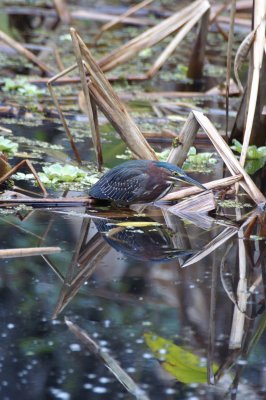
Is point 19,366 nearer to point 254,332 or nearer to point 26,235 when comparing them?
point 254,332

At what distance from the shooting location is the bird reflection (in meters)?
4.56

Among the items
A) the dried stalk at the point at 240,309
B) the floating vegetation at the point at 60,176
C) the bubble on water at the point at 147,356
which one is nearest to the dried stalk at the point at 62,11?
the floating vegetation at the point at 60,176

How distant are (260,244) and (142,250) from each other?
2.07ft

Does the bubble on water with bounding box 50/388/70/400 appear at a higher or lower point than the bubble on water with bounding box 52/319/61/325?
higher

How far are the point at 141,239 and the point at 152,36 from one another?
10.8ft

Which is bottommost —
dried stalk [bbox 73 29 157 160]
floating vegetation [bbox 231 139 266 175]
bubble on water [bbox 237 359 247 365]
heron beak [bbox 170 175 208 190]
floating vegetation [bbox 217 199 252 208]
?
floating vegetation [bbox 231 139 266 175]

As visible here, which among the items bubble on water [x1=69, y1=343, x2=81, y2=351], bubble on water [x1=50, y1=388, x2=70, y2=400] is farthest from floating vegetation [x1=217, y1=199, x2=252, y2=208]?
bubble on water [x1=50, y1=388, x2=70, y2=400]

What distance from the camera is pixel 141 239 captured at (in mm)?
4727

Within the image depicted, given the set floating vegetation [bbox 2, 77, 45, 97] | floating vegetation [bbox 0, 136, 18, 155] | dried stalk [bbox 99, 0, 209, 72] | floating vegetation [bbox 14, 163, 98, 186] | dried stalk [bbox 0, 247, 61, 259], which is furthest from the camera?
floating vegetation [bbox 2, 77, 45, 97]

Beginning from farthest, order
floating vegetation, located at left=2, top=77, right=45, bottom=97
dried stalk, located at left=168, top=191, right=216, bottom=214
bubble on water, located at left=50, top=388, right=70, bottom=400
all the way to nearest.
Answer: floating vegetation, located at left=2, top=77, right=45, bottom=97 → dried stalk, located at left=168, top=191, right=216, bottom=214 → bubble on water, located at left=50, top=388, right=70, bottom=400

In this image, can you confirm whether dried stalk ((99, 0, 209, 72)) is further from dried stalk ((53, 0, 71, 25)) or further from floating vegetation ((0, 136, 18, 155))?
dried stalk ((53, 0, 71, 25))

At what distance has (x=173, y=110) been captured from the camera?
8.06m

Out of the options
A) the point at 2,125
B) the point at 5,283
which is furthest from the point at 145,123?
the point at 5,283

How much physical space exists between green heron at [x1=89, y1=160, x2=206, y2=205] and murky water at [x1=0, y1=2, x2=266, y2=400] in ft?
0.34
